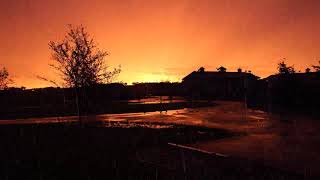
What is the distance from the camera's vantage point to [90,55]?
2181cm

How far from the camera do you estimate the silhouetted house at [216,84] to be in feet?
245

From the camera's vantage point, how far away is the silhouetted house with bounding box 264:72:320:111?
1495 inches

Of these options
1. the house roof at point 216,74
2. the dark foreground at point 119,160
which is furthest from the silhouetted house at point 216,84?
the dark foreground at point 119,160

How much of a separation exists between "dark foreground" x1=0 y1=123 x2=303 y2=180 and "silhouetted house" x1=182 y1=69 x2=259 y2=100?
173 ft

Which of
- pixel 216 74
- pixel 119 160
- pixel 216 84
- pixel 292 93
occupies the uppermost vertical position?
pixel 216 74

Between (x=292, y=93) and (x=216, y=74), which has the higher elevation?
(x=216, y=74)

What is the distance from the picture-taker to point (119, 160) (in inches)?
479

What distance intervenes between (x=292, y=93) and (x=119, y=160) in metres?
32.1

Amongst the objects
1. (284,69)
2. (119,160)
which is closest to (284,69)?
(284,69)

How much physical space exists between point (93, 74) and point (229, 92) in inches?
2234

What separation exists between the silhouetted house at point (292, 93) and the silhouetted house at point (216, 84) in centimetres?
2366

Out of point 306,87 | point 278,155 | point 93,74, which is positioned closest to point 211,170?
point 278,155

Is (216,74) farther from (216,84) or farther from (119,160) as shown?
(119,160)

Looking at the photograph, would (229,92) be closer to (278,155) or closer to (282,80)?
(282,80)
